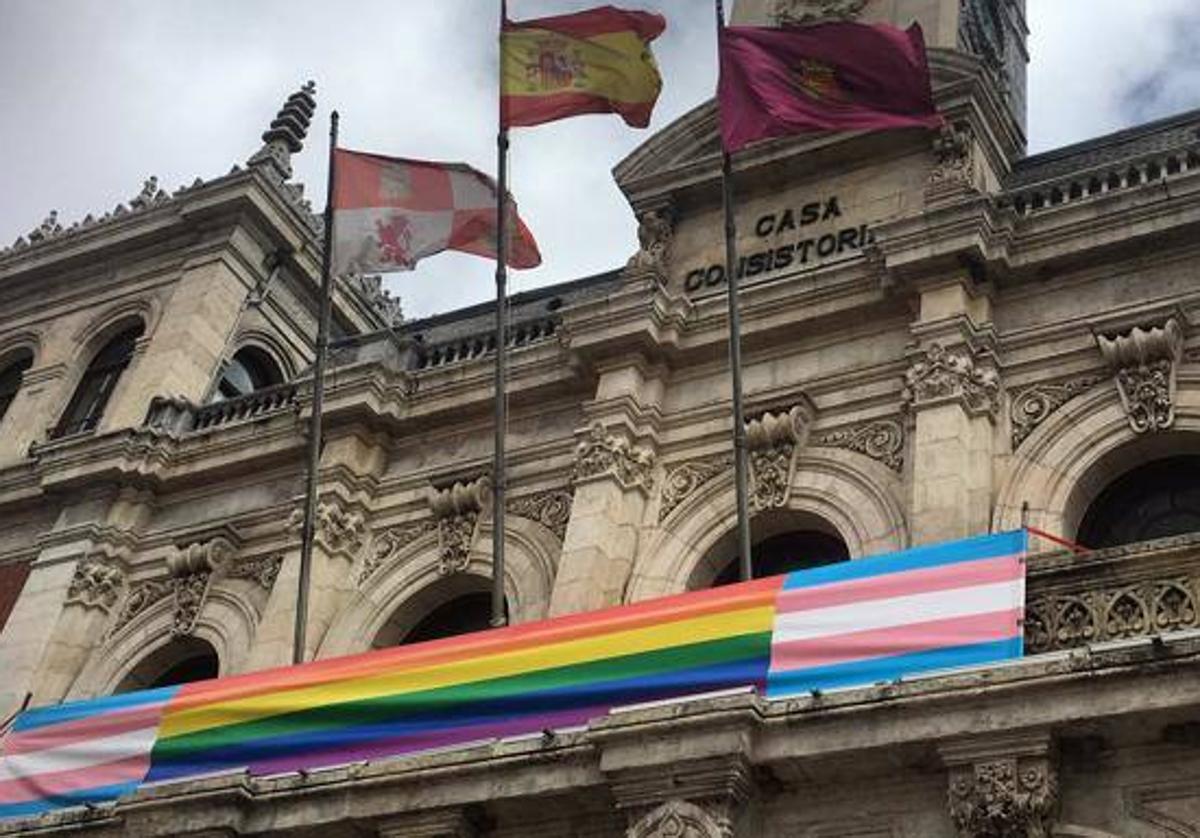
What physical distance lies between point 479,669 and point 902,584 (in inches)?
143

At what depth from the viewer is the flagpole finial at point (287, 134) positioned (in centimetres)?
2838

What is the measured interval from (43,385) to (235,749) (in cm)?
1363

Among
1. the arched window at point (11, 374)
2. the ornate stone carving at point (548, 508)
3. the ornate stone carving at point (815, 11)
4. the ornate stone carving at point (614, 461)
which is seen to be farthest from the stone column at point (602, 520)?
the arched window at point (11, 374)

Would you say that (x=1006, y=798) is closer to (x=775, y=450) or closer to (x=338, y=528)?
(x=775, y=450)

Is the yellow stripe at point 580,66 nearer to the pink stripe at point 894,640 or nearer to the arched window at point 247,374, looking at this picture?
the pink stripe at point 894,640

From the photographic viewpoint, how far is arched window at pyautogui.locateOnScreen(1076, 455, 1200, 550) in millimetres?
16000

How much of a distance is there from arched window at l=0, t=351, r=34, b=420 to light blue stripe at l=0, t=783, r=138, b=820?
1293 cm

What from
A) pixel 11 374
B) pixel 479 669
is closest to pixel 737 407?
pixel 479 669

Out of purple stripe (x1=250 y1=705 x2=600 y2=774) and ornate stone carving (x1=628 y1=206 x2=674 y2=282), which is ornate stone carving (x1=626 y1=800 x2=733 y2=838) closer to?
purple stripe (x1=250 y1=705 x2=600 y2=774)

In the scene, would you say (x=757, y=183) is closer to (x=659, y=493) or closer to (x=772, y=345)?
(x=772, y=345)

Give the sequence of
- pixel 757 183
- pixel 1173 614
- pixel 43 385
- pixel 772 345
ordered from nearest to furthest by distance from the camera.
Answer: pixel 1173 614, pixel 772 345, pixel 757 183, pixel 43 385

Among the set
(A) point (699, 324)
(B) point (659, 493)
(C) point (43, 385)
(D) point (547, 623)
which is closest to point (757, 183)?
(A) point (699, 324)

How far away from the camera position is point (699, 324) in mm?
19219

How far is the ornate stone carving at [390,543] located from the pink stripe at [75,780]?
479 centimetres
